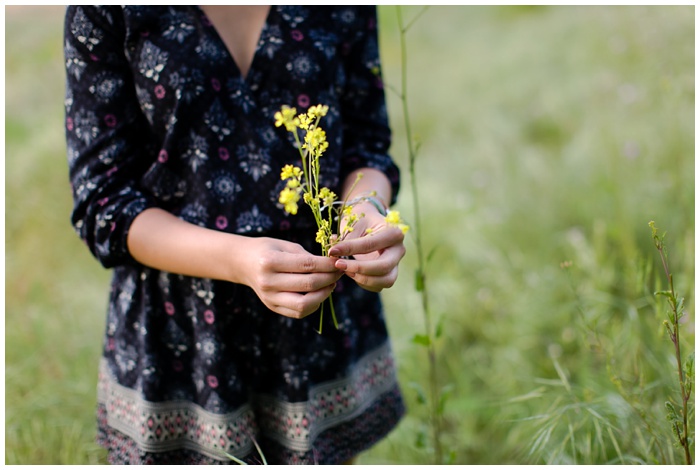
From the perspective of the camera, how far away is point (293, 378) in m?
1.14

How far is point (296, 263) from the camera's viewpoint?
0.84 meters

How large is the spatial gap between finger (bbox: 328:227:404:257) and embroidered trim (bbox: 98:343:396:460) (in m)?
0.41

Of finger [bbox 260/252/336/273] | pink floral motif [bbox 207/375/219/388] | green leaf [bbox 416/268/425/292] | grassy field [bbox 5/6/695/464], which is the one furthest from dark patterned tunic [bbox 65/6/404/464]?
grassy field [bbox 5/6/695/464]

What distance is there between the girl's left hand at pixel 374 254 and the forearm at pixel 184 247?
0.16 metres

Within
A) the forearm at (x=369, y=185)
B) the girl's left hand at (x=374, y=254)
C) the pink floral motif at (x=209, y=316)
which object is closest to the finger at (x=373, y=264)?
the girl's left hand at (x=374, y=254)

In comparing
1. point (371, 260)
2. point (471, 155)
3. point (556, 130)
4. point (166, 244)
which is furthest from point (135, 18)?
point (556, 130)

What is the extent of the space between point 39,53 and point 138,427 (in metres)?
3.20

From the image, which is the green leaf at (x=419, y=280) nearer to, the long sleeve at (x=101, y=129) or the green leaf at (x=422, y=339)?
the green leaf at (x=422, y=339)

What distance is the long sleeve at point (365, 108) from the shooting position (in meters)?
1.25

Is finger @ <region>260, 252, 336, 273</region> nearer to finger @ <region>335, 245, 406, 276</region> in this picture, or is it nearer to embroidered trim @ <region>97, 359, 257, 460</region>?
finger @ <region>335, 245, 406, 276</region>

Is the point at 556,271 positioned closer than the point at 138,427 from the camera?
No

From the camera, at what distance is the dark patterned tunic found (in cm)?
108

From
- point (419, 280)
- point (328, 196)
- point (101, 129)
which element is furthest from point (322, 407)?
point (101, 129)

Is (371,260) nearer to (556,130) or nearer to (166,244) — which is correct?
(166,244)
